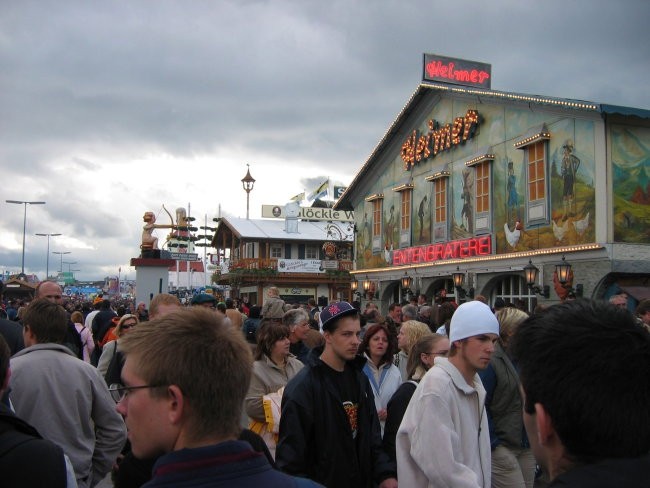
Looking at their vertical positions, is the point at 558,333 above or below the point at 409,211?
below

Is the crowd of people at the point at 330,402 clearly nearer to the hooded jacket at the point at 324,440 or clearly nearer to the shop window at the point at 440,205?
the hooded jacket at the point at 324,440

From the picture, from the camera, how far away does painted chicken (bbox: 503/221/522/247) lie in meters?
21.1

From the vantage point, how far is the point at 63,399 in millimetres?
4344

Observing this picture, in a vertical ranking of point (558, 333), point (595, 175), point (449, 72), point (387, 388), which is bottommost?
point (387, 388)

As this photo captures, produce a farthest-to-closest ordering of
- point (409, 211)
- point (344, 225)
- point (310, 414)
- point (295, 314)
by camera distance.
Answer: point (344, 225)
point (409, 211)
point (295, 314)
point (310, 414)

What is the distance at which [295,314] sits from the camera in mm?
8906

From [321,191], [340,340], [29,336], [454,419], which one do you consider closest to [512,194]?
[340,340]

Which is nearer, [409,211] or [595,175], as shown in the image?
[595,175]

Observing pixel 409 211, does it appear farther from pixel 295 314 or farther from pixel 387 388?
pixel 387 388

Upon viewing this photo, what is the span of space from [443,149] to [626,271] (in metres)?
9.75

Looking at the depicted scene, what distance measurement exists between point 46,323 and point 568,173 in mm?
17436

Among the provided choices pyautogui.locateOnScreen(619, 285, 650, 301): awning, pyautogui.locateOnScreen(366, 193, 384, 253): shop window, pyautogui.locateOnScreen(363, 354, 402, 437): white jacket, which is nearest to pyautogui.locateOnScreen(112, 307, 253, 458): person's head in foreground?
pyautogui.locateOnScreen(363, 354, 402, 437): white jacket

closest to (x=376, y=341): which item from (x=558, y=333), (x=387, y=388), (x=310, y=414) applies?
(x=387, y=388)

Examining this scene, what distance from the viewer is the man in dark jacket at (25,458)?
8.38 ft
